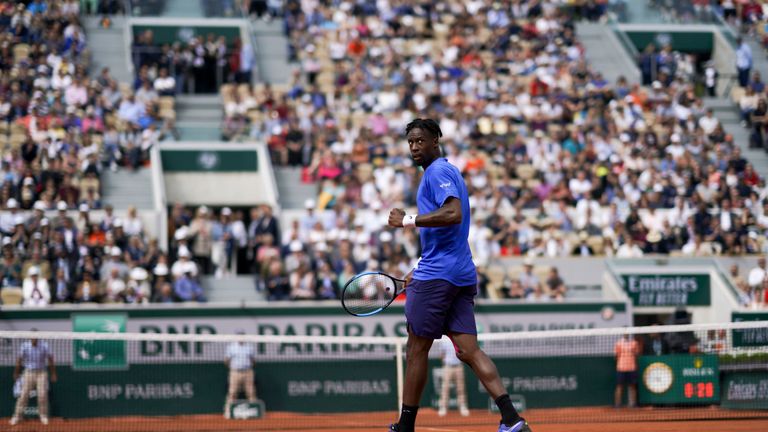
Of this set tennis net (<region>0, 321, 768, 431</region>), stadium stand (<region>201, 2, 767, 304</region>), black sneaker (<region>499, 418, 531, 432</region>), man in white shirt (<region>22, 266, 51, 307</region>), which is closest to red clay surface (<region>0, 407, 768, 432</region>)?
tennis net (<region>0, 321, 768, 431</region>)

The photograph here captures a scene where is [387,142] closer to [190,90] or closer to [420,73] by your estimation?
[420,73]

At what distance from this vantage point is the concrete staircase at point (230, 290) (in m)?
22.0

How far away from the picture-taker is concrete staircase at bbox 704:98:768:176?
29.1 metres

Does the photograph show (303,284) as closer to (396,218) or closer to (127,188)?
(127,188)

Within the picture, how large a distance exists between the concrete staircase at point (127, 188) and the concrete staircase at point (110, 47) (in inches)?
168

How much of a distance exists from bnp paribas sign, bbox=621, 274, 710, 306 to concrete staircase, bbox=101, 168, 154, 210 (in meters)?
9.35

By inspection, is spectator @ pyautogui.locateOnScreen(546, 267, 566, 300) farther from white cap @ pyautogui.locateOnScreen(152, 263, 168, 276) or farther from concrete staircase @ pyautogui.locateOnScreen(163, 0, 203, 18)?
concrete staircase @ pyautogui.locateOnScreen(163, 0, 203, 18)

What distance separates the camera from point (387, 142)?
26.5 metres

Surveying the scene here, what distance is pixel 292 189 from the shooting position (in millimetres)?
25297

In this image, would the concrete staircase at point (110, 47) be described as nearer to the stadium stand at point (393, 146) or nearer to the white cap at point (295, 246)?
the stadium stand at point (393, 146)

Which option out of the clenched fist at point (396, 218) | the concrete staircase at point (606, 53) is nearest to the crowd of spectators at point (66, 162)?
the concrete staircase at point (606, 53)

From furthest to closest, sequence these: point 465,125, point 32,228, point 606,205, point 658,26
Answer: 1. point 658,26
2. point 465,125
3. point 606,205
4. point 32,228

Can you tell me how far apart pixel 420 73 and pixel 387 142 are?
10.7ft

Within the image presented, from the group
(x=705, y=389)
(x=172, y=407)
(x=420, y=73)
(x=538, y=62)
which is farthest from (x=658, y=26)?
(x=172, y=407)
